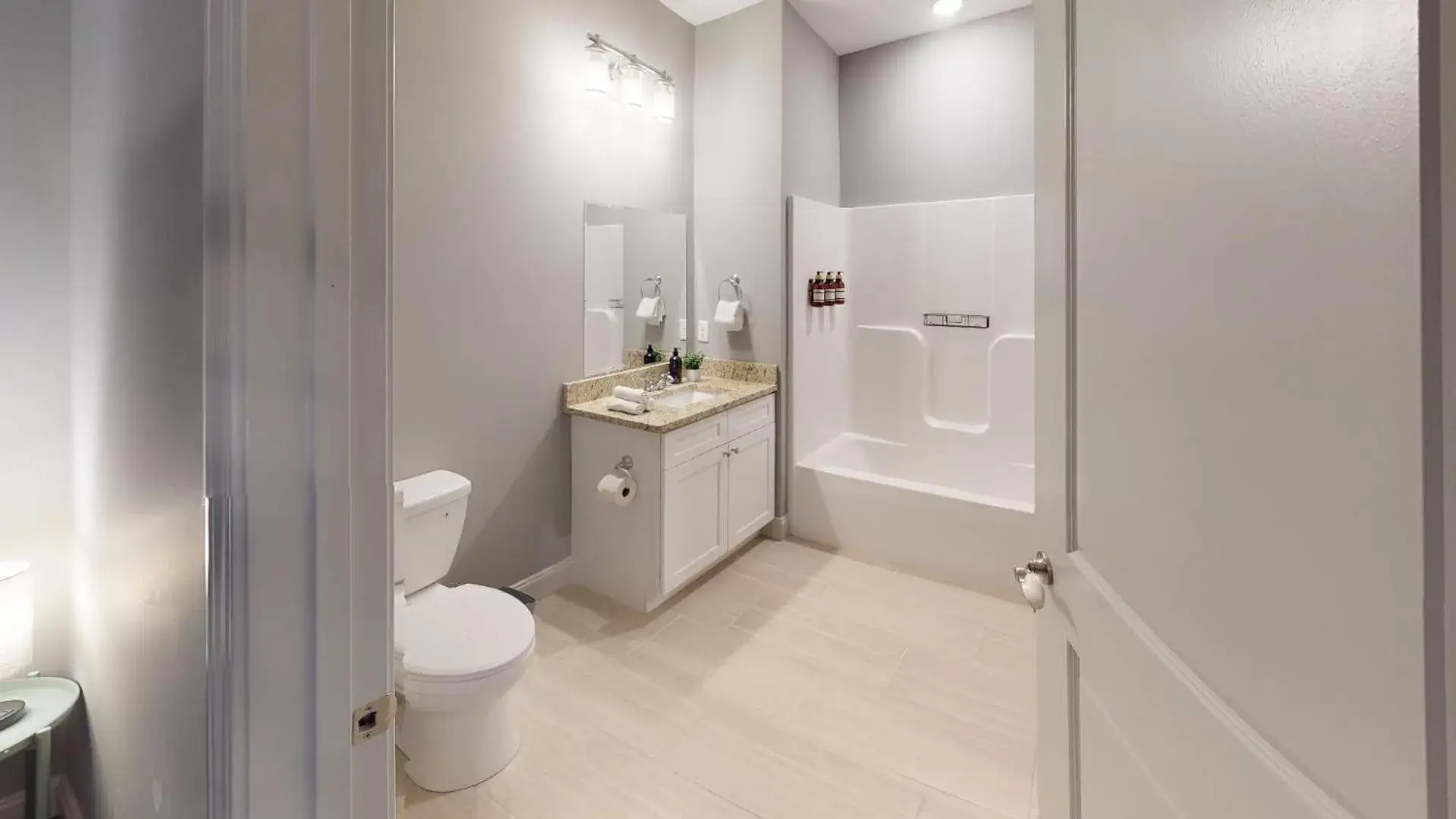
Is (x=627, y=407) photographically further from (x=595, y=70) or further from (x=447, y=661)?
(x=595, y=70)

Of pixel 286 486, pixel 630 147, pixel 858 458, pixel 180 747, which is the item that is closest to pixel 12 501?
→ pixel 180 747

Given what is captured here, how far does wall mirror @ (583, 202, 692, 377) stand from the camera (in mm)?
2916

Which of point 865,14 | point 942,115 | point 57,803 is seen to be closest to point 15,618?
point 57,803

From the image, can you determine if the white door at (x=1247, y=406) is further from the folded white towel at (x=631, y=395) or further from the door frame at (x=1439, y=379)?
the folded white towel at (x=631, y=395)

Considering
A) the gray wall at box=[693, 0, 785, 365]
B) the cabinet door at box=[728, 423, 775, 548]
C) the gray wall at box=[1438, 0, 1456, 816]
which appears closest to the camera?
the gray wall at box=[1438, 0, 1456, 816]

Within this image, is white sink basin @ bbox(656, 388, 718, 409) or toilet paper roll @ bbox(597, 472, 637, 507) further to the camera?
white sink basin @ bbox(656, 388, 718, 409)

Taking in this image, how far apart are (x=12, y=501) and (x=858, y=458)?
350 cm

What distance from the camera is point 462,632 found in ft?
5.80

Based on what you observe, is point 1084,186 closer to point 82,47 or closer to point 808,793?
point 808,793

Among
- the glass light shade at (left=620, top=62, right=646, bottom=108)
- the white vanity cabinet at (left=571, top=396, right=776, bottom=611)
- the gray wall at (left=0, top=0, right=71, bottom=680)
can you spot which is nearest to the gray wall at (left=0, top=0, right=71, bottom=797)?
the gray wall at (left=0, top=0, right=71, bottom=680)

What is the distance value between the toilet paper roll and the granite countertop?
0.22 metres

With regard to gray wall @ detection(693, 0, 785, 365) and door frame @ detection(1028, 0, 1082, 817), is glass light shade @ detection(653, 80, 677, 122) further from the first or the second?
door frame @ detection(1028, 0, 1082, 817)

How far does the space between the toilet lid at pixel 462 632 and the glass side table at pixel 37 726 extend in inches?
25.1

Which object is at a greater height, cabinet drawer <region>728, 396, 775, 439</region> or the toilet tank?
cabinet drawer <region>728, 396, 775, 439</region>
